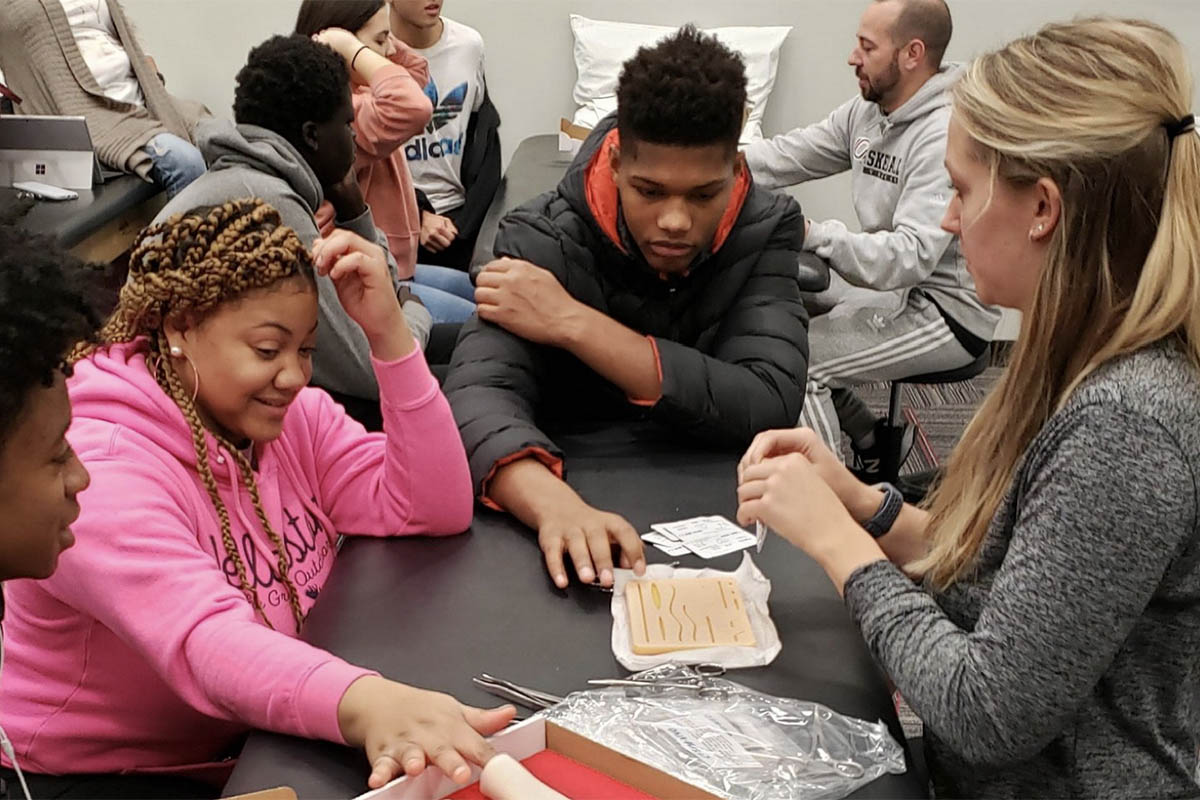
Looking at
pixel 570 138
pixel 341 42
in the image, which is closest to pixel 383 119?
pixel 341 42

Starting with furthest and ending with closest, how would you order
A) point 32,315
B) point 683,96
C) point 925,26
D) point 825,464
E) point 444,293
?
point 925,26 → point 444,293 → point 683,96 → point 825,464 → point 32,315

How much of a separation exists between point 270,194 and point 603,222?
1.84ft

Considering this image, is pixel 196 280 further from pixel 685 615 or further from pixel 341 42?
pixel 341 42

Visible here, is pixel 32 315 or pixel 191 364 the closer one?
pixel 32 315

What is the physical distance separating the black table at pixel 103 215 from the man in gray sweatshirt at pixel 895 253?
67.9 inches

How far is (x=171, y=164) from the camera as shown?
10.2 ft

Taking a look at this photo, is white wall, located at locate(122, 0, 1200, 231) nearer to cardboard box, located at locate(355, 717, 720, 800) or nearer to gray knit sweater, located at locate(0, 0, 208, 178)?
gray knit sweater, located at locate(0, 0, 208, 178)

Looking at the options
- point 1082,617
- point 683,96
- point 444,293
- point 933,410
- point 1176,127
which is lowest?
point 933,410

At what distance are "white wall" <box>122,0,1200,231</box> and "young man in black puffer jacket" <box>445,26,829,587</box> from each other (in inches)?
108

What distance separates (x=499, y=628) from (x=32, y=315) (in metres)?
0.47

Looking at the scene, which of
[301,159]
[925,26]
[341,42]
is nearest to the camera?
A: [301,159]

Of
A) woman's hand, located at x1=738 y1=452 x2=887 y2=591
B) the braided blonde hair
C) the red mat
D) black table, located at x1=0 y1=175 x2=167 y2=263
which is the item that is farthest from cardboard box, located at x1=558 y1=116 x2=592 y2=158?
the red mat

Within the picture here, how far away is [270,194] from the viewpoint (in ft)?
5.52

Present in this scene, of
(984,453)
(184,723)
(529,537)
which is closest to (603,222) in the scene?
(529,537)
